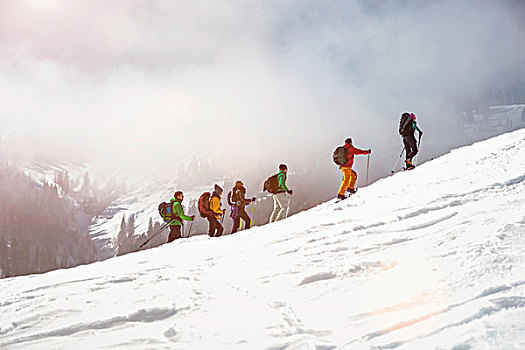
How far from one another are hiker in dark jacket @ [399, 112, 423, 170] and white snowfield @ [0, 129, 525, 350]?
6.55m

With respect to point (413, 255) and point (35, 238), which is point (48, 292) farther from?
point (35, 238)

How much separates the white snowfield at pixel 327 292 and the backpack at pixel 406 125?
21.9 ft

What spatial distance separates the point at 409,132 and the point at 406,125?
32 centimetres

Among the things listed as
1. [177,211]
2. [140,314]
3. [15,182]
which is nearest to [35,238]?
[15,182]

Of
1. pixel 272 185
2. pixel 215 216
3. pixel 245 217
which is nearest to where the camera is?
pixel 272 185

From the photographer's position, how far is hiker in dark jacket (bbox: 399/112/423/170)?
14.2m

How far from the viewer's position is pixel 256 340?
3402mm

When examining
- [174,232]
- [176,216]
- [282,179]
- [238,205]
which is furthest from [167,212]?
[282,179]

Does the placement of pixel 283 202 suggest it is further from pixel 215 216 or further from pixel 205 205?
pixel 205 205

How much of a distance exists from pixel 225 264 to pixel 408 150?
1084 cm

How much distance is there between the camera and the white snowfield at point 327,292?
3268mm

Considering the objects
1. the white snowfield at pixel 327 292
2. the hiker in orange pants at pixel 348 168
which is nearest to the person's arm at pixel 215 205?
the hiker in orange pants at pixel 348 168

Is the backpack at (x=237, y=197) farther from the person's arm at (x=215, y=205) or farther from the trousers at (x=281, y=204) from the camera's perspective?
the trousers at (x=281, y=204)

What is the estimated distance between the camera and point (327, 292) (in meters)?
4.43
